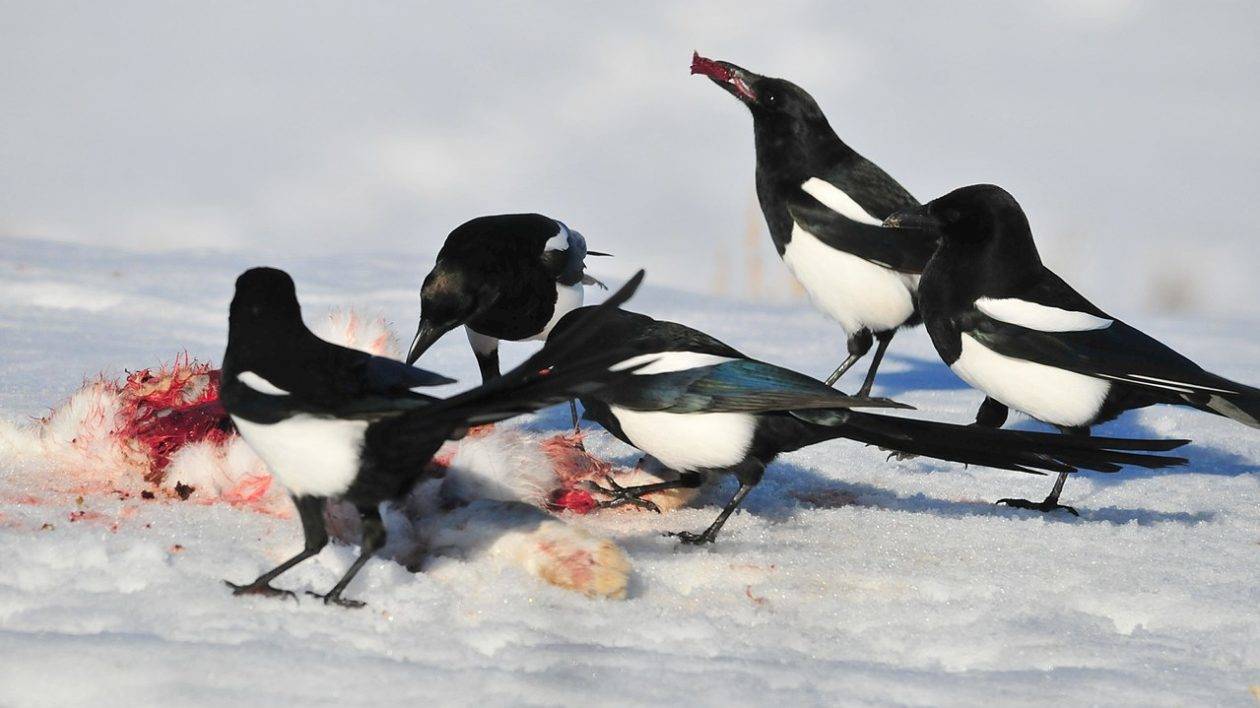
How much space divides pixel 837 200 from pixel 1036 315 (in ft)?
3.45

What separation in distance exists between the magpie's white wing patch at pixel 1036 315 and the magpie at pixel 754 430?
44cm

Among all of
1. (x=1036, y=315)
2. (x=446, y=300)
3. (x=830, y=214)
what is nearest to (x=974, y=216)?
(x=1036, y=315)

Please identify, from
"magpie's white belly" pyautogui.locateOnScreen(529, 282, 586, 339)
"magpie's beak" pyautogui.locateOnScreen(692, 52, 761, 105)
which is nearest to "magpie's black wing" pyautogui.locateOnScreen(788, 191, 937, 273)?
"magpie's beak" pyautogui.locateOnScreen(692, 52, 761, 105)

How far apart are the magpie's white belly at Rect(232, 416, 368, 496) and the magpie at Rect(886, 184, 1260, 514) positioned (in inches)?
65.6

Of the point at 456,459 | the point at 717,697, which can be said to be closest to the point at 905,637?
the point at 717,697

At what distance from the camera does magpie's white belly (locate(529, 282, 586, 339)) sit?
3730mm

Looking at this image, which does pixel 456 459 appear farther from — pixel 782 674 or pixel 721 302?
pixel 721 302

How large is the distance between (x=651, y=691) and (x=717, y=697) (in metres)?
0.08

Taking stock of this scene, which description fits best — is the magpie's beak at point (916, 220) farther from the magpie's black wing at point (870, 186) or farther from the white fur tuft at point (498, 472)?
the white fur tuft at point (498, 472)

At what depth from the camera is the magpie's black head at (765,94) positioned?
4.15m

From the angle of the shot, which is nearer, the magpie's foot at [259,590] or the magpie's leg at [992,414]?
the magpie's foot at [259,590]

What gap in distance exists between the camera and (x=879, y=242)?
3891 mm

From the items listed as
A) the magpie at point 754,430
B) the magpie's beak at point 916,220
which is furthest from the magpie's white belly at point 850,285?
the magpie at point 754,430

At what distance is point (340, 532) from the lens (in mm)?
2268
